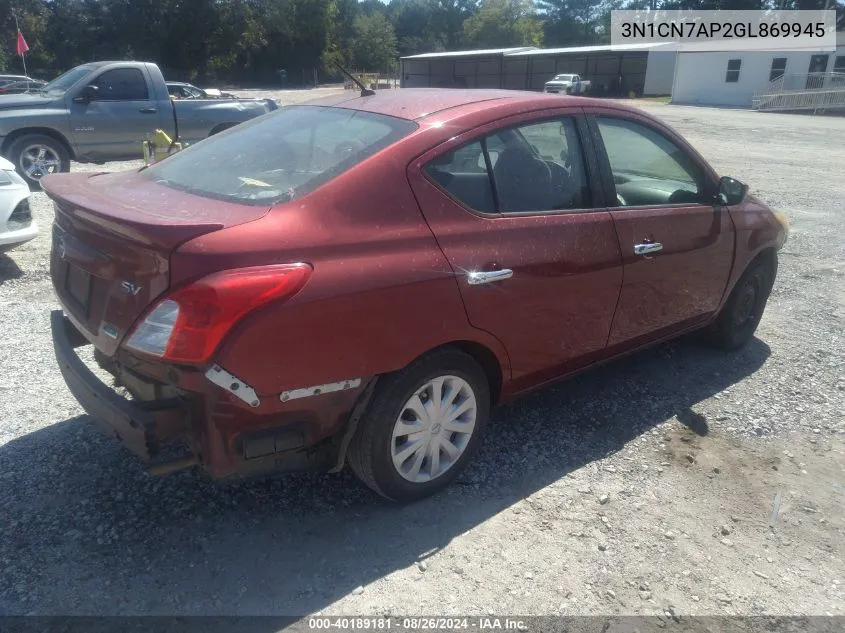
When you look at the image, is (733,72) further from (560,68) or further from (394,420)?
(394,420)

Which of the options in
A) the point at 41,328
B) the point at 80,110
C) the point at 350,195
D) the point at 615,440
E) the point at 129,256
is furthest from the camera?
the point at 80,110

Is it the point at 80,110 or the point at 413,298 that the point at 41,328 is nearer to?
the point at 413,298

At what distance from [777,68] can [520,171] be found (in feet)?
144

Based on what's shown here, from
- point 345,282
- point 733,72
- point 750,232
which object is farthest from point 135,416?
point 733,72

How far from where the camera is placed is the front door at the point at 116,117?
10289mm

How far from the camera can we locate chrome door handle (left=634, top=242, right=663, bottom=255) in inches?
148

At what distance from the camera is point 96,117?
10.3 metres

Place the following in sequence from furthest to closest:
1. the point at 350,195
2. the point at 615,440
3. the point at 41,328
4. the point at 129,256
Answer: the point at 41,328
the point at 615,440
the point at 350,195
the point at 129,256

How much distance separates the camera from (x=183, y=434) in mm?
2615

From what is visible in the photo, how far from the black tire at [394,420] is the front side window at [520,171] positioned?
0.71 meters

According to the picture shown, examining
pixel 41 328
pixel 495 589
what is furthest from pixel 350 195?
pixel 41 328

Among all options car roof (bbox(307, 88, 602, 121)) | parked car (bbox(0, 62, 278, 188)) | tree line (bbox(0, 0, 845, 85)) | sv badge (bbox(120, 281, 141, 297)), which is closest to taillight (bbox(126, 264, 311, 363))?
sv badge (bbox(120, 281, 141, 297))

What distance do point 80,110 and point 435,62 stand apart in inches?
2141

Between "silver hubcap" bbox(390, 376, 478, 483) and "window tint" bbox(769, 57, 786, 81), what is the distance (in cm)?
4412
